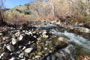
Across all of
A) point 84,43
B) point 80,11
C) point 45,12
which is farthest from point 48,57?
point 45,12

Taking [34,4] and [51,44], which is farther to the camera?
[34,4]

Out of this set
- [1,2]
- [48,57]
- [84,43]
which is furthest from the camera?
[1,2]

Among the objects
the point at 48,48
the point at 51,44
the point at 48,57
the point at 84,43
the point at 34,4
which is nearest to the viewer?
the point at 48,57

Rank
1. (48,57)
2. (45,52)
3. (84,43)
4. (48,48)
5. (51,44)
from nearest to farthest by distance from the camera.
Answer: (48,57)
(45,52)
(48,48)
(51,44)
(84,43)

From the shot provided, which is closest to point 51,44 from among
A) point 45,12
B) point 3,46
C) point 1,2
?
point 3,46

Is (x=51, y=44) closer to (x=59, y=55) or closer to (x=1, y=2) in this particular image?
(x=59, y=55)

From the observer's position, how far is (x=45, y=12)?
16375 millimetres

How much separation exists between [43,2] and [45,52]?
14028 millimetres

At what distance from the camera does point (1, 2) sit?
7434 mm

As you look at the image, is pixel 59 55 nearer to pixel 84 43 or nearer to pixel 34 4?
pixel 84 43

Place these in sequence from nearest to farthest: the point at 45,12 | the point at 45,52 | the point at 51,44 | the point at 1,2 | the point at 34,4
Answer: the point at 45,52
the point at 51,44
the point at 1,2
the point at 45,12
the point at 34,4

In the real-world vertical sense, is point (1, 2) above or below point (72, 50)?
above

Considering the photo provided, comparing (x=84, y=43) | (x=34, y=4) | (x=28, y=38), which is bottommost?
(x=84, y=43)

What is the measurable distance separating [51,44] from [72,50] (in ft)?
2.80
